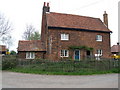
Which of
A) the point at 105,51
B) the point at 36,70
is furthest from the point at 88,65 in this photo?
the point at 105,51

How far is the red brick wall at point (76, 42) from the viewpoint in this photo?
23.2 metres

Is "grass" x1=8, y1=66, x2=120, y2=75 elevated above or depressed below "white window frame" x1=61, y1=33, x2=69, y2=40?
below

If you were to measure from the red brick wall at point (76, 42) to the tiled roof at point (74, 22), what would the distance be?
1101 millimetres

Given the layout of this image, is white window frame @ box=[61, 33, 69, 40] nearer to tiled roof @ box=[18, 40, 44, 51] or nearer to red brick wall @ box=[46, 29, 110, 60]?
red brick wall @ box=[46, 29, 110, 60]

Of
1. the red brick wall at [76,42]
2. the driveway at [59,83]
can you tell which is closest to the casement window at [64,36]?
the red brick wall at [76,42]

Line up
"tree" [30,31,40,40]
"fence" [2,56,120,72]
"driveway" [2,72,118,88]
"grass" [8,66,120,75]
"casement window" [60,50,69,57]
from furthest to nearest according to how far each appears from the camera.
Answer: "tree" [30,31,40,40] → "casement window" [60,50,69,57] → "fence" [2,56,120,72] → "grass" [8,66,120,75] → "driveway" [2,72,118,88]

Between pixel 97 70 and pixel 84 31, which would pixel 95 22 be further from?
pixel 97 70

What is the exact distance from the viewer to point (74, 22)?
2628cm

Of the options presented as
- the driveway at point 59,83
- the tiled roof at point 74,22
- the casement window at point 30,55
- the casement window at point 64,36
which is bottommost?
the driveway at point 59,83

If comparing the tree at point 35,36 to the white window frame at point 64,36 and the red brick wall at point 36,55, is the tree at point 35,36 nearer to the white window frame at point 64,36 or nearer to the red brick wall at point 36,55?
the red brick wall at point 36,55

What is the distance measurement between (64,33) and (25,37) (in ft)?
128

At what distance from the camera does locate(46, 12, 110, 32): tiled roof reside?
24.5m

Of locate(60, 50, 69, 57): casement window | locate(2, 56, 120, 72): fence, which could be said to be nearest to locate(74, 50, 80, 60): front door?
locate(60, 50, 69, 57): casement window

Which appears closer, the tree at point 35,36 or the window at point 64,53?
the window at point 64,53
